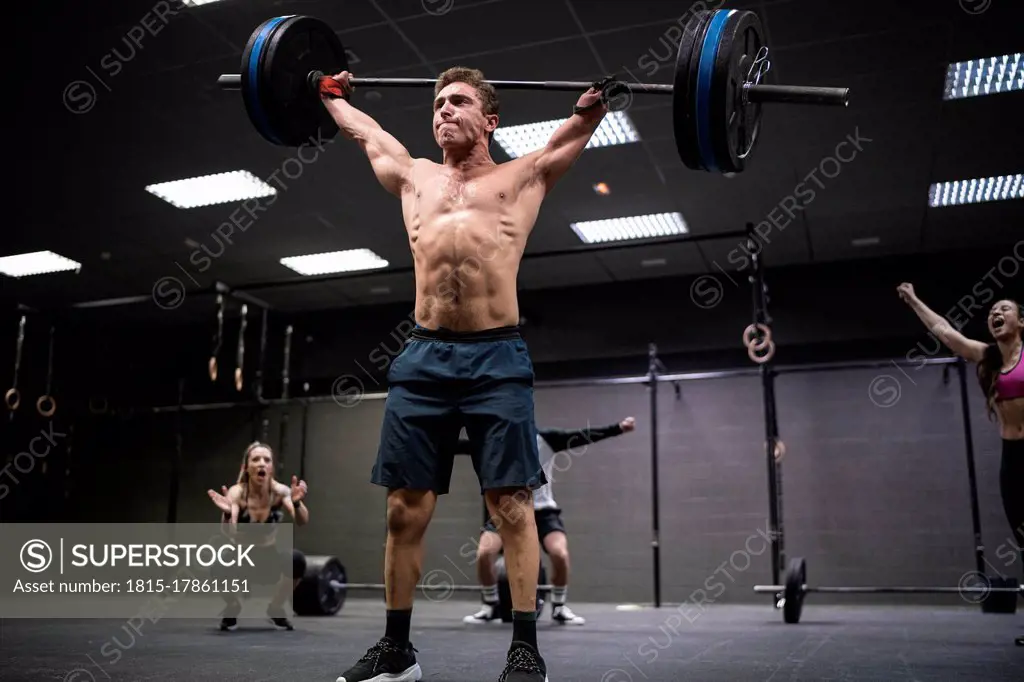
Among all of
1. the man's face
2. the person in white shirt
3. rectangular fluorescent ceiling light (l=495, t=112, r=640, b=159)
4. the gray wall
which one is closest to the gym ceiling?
rectangular fluorescent ceiling light (l=495, t=112, r=640, b=159)

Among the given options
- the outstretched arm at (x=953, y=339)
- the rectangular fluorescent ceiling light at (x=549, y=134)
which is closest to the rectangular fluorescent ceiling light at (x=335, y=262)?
the rectangular fluorescent ceiling light at (x=549, y=134)

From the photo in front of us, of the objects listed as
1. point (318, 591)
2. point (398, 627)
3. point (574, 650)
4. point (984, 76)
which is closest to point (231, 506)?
point (318, 591)

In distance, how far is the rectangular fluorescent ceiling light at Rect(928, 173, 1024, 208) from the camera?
5.89 meters

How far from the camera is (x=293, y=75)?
104 inches

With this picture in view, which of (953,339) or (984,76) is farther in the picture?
(984,76)

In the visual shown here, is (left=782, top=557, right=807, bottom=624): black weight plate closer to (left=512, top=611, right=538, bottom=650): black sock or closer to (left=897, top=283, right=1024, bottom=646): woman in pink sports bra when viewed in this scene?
(left=897, top=283, right=1024, bottom=646): woman in pink sports bra

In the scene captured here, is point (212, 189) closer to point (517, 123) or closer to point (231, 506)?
point (517, 123)

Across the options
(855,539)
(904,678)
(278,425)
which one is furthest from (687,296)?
(904,678)

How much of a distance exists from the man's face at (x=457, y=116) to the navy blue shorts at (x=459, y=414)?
0.51 meters

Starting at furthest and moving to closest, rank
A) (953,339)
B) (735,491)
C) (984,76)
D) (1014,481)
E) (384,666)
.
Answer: (735,491), (984,76), (953,339), (1014,481), (384,666)

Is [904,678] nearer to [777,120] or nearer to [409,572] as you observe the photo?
[409,572]

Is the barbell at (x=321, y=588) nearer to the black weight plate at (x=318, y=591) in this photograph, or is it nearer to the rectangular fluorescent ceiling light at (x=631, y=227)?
the black weight plate at (x=318, y=591)

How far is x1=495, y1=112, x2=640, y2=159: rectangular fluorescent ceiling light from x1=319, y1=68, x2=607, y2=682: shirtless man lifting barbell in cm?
294

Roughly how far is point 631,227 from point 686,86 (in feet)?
15.7
